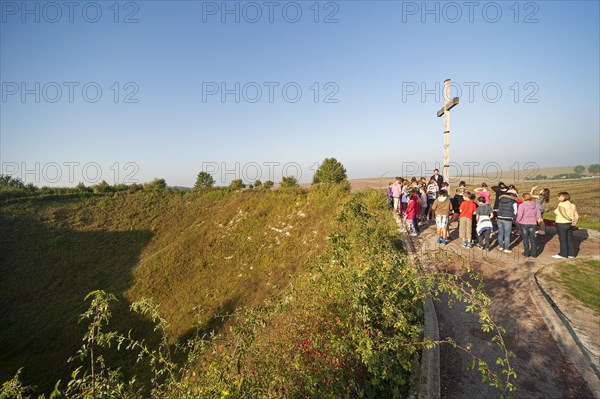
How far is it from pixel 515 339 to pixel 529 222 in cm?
539

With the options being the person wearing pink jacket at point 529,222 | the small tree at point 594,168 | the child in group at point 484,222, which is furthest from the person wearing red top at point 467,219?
the small tree at point 594,168

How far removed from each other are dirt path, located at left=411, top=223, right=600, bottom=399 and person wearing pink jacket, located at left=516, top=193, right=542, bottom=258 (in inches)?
16.9

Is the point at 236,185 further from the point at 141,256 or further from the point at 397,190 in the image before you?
the point at 397,190

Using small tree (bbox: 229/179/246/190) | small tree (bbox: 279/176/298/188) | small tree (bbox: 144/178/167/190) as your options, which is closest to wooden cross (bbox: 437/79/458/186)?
small tree (bbox: 279/176/298/188)

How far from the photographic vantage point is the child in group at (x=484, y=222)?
28.9 ft

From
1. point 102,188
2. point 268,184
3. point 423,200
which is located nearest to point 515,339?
point 423,200

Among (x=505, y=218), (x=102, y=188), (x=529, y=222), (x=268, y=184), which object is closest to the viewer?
(x=529, y=222)

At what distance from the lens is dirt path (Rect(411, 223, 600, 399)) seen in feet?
12.4

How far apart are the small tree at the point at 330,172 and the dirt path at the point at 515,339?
2408 cm

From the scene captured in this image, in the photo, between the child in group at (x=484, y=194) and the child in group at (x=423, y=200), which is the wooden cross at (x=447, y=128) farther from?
the child in group at (x=484, y=194)

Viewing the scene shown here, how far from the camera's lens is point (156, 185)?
1275 inches

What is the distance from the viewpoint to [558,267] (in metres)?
7.64

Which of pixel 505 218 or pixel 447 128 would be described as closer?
pixel 505 218

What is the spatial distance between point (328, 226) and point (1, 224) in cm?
3109
